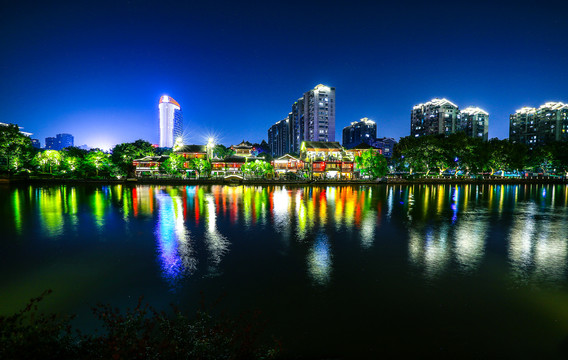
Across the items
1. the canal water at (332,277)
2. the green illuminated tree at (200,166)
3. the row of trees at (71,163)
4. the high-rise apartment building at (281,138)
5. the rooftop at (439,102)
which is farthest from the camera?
the high-rise apartment building at (281,138)

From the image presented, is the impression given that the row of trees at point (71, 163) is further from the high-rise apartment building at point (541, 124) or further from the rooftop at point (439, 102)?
the high-rise apartment building at point (541, 124)

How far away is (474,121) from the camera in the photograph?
144 meters

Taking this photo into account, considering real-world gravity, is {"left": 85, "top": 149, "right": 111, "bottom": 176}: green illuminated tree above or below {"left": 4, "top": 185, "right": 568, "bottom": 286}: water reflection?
above

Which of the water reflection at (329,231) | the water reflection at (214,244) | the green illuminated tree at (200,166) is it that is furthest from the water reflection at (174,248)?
the green illuminated tree at (200,166)

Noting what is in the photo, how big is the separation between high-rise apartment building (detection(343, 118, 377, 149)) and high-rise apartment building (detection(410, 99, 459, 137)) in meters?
32.2

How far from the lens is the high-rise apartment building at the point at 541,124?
123 metres

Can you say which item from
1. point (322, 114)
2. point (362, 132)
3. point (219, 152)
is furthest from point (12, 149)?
point (362, 132)

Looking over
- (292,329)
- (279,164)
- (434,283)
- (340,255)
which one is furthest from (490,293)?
(279,164)

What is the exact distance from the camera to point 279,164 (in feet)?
240

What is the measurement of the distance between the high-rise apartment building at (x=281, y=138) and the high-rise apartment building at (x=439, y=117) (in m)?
73.6

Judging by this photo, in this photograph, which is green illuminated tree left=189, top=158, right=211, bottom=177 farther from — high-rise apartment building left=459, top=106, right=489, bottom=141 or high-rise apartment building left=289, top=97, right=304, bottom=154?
high-rise apartment building left=459, top=106, right=489, bottom=141

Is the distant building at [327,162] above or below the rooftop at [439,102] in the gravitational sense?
below

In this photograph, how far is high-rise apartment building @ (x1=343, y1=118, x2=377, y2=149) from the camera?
565ft

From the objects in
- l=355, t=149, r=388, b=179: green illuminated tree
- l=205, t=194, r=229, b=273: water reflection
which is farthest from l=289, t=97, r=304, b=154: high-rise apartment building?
l=205, t=194, r=229, b=273: water reflection
